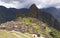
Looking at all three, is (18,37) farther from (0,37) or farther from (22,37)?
(0,37)

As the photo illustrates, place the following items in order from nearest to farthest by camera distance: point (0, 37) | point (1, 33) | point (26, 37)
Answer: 1. point (0, 37)
2. point (1, 33)
3. point (26, 37)

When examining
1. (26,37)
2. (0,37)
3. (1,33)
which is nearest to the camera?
(0,37)

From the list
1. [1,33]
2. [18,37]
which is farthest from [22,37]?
[1,33]

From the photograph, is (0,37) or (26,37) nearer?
(0,37)

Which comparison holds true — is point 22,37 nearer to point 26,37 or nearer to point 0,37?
point 26,37

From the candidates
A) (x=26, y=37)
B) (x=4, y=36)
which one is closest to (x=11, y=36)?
(x=4, y=36)

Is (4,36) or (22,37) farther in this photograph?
(22,37)

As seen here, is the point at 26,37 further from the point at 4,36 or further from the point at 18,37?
the point at 4,36
